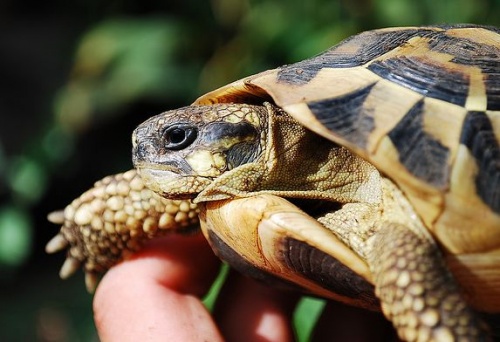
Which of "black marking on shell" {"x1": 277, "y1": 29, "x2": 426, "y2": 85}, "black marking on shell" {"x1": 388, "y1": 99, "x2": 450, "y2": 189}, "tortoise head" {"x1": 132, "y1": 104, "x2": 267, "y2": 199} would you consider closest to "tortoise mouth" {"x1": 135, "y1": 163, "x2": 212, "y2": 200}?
"tortoise head" {"x1": 132, "y1": 104, "x2": 267, "y2": 199}

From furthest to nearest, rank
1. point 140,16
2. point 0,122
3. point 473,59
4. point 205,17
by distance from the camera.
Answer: point 0,122, point 140,16, point 205,17, point 473,59

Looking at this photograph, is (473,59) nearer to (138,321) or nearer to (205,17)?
(138,321)

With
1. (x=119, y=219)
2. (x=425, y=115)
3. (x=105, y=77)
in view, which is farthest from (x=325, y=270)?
(x=105, y=77)

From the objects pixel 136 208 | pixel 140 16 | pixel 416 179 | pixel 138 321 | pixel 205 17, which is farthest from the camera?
pixel 140 16

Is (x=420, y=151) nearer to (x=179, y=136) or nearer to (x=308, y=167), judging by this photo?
(x=308, y=167)

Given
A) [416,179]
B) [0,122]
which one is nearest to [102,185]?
[416,179]

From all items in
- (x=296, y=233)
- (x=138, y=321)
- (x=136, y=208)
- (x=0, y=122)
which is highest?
(x=296, y=233)

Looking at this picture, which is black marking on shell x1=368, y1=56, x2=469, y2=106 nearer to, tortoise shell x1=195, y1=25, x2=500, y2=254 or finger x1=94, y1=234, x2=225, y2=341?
tortoise shell x1=195, y1=25, x2=500, y2=254
